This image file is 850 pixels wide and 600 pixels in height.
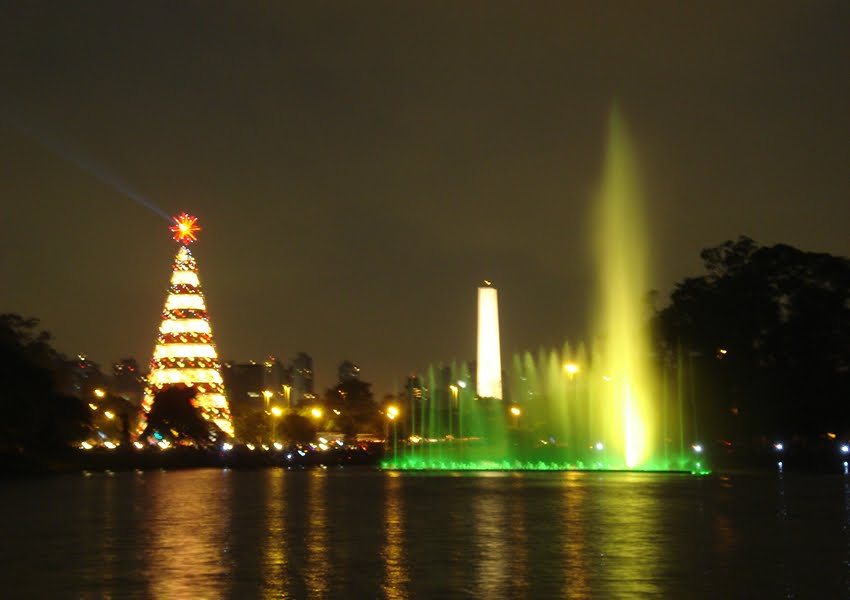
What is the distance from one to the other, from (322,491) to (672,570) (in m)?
26.4

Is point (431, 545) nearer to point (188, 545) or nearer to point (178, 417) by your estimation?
point (188, 545)

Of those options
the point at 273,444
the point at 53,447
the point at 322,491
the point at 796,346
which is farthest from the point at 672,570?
the point at 273,444

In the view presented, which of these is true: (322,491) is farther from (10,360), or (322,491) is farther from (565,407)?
(565,407)

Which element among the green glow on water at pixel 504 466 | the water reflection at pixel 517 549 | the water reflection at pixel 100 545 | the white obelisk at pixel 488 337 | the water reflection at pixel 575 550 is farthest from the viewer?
the white obelisk at pixel 488 337

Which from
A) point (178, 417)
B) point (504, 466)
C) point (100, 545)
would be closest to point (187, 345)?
point (178, 417)

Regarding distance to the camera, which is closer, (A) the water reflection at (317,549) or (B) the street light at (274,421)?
(A) the water reflection at (317,549)

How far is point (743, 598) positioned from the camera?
1592 centimetres

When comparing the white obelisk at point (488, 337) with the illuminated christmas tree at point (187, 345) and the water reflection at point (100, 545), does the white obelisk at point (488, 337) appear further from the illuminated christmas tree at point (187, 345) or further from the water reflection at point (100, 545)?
the water reflection at point (100, 545)

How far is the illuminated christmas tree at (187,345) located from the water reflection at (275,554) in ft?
209

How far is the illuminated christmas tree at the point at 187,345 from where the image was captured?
9838 centimetres

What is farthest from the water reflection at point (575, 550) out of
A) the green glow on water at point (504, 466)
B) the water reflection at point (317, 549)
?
the green glow on water at point (504, 466)

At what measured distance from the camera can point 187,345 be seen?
9925cm

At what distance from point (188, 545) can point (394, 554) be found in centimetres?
378

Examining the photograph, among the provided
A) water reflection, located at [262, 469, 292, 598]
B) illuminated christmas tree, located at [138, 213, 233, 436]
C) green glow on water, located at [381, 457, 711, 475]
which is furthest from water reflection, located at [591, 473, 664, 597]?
illuminated christmas tree, located at [138, 213, 233, 436]
